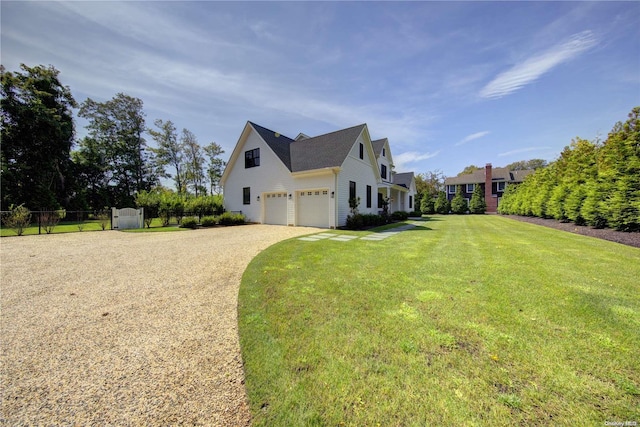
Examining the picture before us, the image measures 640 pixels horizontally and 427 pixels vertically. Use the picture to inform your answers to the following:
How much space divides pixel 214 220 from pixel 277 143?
23.1 ft

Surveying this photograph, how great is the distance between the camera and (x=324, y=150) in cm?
1516

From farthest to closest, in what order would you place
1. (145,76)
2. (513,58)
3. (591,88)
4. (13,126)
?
(13,126), (145,76), (591,88), (513,58)

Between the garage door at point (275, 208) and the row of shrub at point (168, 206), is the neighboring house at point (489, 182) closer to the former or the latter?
the garage door at point (275, 208)

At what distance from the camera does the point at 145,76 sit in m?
10.9

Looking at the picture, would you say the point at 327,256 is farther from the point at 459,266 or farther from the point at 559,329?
the point at 559,329

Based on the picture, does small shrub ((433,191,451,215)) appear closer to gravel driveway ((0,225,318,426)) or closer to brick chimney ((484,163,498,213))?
brick chimney ((484,163,498,213))

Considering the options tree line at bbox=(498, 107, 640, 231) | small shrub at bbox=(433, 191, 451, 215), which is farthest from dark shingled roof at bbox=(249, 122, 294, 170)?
small shrub at bbox=(433, 191, 451, 215)

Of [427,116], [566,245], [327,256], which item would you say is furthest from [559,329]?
[427,116]

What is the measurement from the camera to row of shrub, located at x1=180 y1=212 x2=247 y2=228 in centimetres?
1432

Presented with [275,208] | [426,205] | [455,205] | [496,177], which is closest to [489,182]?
[496,177]

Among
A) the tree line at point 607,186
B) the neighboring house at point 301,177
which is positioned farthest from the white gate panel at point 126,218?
the tree line at point 607,186

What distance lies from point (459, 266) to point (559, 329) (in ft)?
8.00

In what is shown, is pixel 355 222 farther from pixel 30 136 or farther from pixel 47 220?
pixel 30 136

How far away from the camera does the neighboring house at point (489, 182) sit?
35656 millimetres
